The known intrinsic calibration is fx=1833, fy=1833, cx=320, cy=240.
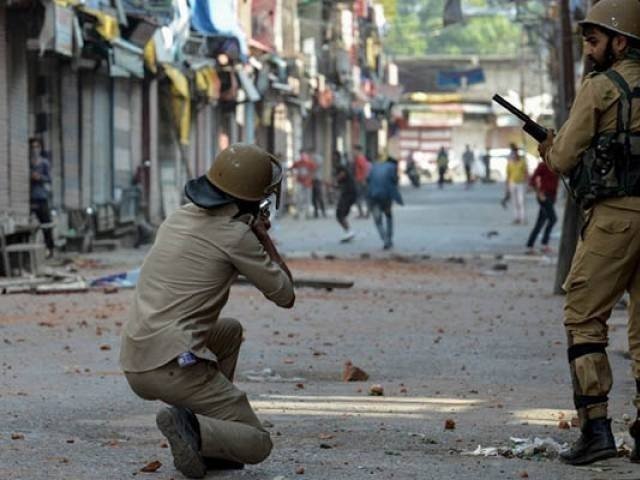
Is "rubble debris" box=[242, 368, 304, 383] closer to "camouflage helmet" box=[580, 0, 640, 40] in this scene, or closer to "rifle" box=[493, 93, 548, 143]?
"rifle" box=[493, 93, 548, 143]

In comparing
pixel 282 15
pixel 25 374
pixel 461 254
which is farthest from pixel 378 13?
pixel 25 374

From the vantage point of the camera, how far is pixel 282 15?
58969 mm

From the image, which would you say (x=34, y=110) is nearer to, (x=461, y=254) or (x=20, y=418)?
(x=461, y=254)

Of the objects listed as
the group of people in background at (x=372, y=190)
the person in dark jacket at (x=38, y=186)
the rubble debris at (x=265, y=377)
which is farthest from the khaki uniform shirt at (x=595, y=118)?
the group of people in background at (x=372, y=190)

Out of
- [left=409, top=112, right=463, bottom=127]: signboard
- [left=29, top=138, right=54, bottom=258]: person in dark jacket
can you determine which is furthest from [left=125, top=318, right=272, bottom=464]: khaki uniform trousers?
[left=409, top=112, right=463, bottom=127]: signboard

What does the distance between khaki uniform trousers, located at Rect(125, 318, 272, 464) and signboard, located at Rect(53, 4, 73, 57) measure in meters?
19.3

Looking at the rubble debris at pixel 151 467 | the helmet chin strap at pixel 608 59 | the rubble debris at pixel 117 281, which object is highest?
the helmet chin strap at pixel 608 59

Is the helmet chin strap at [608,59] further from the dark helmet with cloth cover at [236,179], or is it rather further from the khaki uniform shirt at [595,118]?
the dark helmet with cloth cover at [236,179]

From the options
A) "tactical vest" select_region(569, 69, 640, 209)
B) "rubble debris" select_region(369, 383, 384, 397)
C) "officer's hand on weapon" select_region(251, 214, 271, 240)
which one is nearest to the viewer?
"officer's hand on weapon" select_region(251, 214, 271, 240)

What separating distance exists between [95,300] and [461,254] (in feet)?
39.3

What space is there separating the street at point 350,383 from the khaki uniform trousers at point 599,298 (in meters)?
0.36

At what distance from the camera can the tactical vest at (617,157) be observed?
305 inches

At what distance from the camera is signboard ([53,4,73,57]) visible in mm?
26359

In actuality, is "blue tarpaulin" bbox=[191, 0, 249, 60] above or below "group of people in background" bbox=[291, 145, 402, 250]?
above
